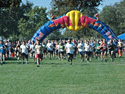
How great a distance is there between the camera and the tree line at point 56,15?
62750 millimetres

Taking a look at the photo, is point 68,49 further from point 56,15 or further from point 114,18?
point 114,18

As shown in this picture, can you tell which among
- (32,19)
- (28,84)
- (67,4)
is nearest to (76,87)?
(28,84)

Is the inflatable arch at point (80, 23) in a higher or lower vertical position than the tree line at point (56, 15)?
lower

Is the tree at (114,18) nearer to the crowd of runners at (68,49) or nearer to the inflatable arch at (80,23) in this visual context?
the crowd of runners at (68,49)

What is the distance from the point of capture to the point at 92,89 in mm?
12109

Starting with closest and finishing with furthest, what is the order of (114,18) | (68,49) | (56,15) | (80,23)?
(68,49), (80,23), (56,15), (114,18)

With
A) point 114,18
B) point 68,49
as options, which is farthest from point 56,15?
point 68,49

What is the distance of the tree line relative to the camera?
6275 centimetres

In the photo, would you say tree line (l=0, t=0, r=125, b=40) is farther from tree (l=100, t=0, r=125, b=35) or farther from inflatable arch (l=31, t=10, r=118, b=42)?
inflatable arch (l=31, t=10, r=118, b=42)

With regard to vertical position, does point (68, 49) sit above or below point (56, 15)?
below

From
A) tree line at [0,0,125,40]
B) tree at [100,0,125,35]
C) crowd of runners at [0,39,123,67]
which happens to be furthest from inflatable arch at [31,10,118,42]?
tree at [100,0,125,35]

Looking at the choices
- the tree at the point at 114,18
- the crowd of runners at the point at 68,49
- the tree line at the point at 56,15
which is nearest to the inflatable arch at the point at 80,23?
the crowd of runners at the point at 68,49

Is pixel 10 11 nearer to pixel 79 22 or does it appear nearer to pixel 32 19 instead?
pixel 32 19

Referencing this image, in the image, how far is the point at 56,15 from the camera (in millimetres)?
61594
